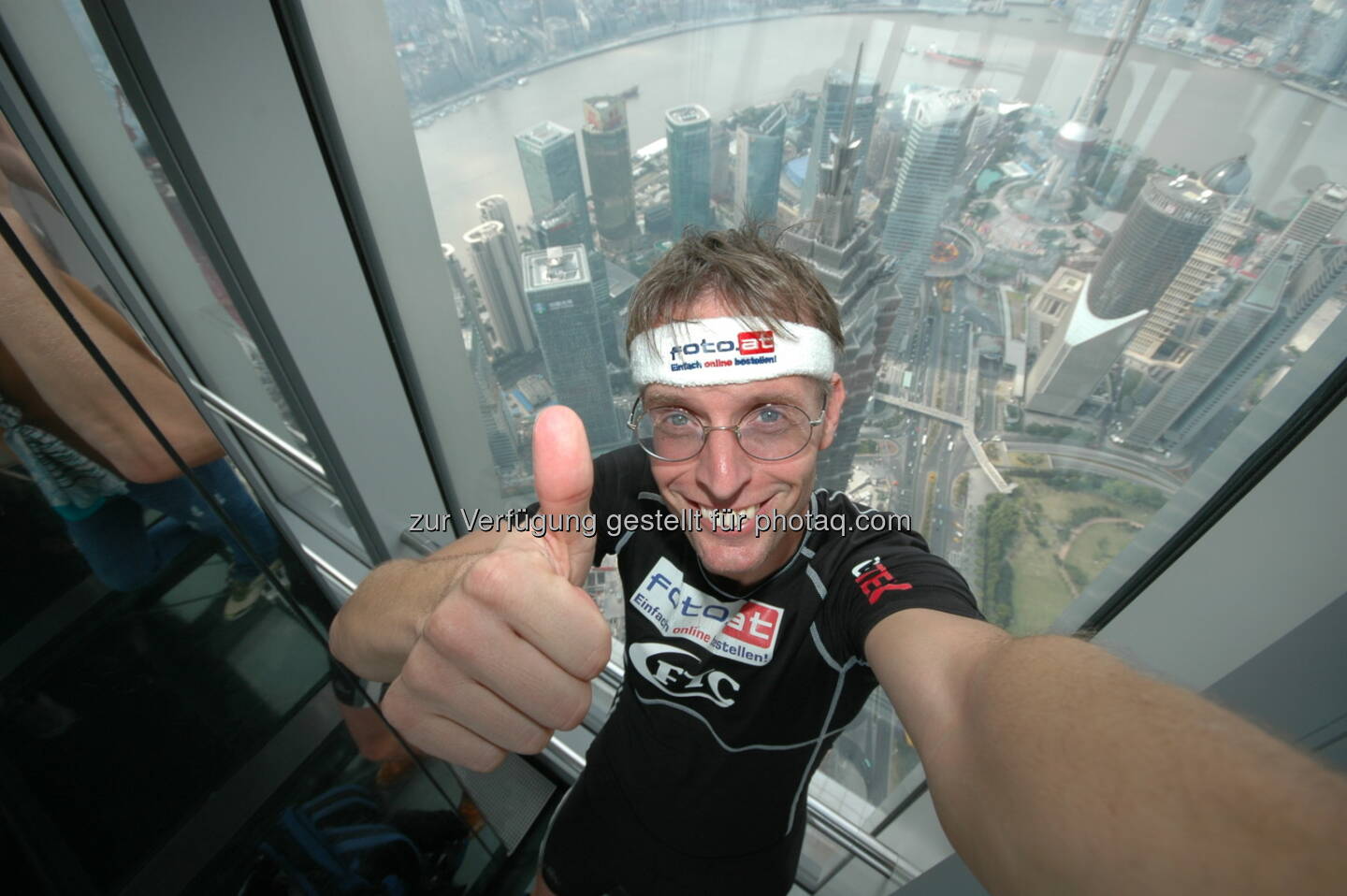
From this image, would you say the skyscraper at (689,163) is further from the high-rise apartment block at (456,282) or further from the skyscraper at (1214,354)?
the skyscraper at (1214,354)

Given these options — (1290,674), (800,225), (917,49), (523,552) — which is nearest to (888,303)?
(800,225)

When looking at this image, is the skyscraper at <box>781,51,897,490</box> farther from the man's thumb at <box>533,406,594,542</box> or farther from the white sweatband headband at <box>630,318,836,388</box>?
the man's thumb at <box>533,406,594,542</box>

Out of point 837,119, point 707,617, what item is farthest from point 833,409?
point 837,119

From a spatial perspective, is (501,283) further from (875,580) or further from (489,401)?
(875,580)

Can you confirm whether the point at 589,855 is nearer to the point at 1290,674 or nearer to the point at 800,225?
the point at 1290,674

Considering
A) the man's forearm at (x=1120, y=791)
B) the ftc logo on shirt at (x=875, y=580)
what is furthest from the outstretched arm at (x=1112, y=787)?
the ftc logo on shirt at (x=875, y=580)

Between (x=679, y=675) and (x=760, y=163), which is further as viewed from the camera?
(x=760, y=163)
